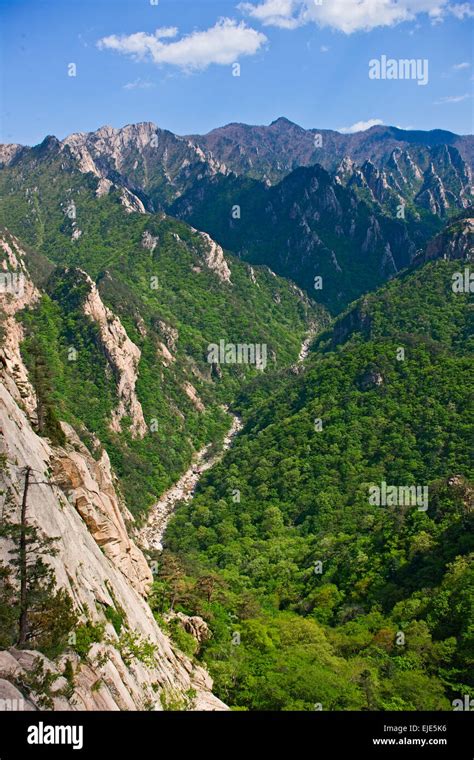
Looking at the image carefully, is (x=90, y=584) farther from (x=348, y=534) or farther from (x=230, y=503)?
(x=230, y=503)

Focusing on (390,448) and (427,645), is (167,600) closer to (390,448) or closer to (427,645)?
(427,645)

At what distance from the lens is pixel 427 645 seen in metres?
47.1

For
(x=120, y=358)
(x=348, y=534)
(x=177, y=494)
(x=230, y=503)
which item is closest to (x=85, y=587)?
(x=348, y=534)

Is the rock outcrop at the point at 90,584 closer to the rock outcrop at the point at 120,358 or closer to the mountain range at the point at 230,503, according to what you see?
the mountain range at the point at 230,503

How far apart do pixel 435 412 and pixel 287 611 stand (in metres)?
54.1

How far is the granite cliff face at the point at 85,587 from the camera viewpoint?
2198cm

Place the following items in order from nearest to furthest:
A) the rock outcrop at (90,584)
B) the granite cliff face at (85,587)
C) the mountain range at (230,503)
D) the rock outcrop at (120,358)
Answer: the granite cliff face at (85,587), the rock outcrop at (90,584), the mountain range at (230,503), the rock outcrop at (120,358)

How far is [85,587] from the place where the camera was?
30.8 meters

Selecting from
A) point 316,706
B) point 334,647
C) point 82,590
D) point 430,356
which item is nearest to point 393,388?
point 430,356

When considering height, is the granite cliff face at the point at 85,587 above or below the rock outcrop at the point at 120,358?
below

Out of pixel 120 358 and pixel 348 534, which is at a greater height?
pixel 120 358

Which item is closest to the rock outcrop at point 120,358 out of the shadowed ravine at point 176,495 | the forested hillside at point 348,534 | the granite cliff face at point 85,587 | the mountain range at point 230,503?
the mountain range at point 230,503

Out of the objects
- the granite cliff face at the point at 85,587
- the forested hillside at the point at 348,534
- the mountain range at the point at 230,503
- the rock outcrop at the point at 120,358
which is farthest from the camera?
the rock outcrop at the point at 120,358

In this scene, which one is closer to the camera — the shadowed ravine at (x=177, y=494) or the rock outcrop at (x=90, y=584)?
the rock outcrop at (x=90, y=584)
